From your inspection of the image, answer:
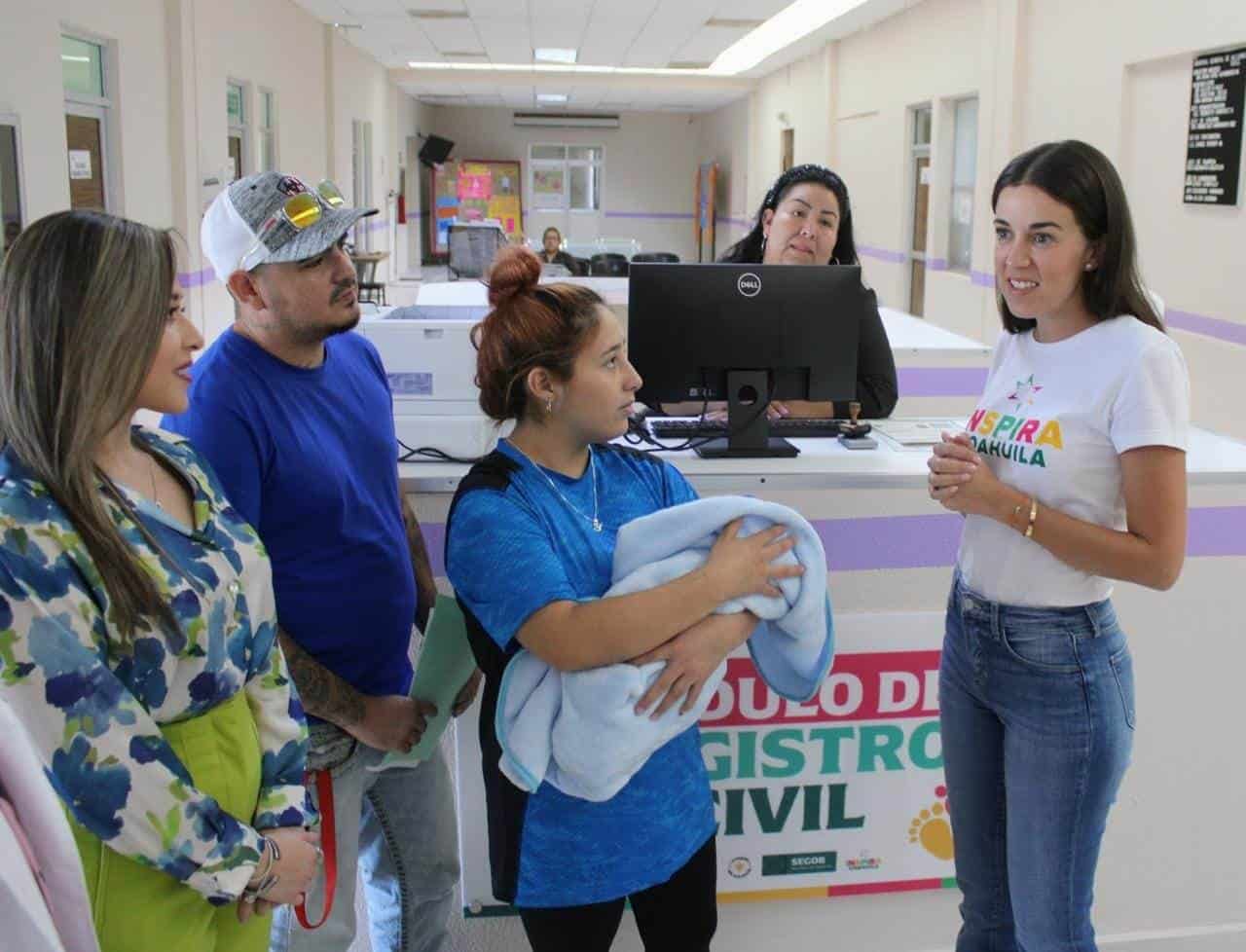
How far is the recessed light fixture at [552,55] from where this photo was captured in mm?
12477

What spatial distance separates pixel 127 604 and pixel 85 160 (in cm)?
549

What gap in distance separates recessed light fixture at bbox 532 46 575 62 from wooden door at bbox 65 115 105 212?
23.3 feet

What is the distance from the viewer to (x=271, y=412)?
157 centimetres

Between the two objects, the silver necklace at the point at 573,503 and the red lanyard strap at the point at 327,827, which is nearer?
the silver necklace at the point at 573,503

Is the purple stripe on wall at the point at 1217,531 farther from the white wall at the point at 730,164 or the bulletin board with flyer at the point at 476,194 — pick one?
the bulletin board with flyer at the point at 476,194

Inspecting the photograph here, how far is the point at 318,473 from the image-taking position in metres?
1.58

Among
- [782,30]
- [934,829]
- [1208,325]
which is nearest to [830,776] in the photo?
[934,829]

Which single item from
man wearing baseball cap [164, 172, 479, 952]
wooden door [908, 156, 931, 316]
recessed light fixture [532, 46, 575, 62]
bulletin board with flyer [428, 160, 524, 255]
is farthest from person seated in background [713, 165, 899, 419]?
bulletin board with flyer [428, 160, 524, 255]

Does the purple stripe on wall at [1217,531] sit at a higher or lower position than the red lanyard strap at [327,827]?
higher

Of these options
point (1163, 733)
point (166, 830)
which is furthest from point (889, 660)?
point (166, 830)

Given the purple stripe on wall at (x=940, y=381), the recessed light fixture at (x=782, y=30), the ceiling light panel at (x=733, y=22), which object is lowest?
the purple stripe on wall at (x=940, y=381)

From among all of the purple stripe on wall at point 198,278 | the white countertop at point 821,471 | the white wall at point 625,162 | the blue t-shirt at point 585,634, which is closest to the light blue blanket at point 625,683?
the blue t-shirt at point 585,634

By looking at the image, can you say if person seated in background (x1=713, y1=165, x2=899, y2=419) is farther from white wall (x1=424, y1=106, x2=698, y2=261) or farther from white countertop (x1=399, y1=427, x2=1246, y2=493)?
white wall (x1=424, y1=106, x2=698, y2=261)

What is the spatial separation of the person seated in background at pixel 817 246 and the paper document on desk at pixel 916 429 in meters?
0.08
